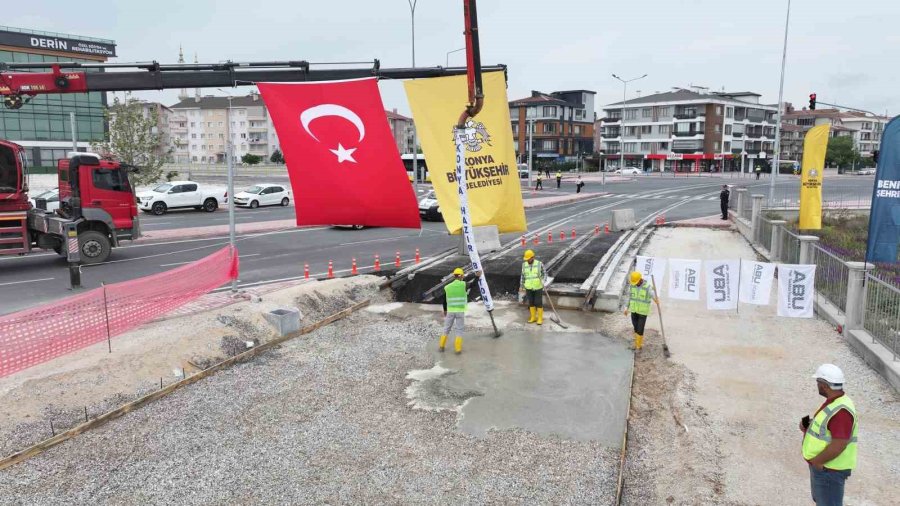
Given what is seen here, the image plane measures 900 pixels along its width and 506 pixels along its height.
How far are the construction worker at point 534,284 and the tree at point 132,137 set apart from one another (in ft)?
96.4

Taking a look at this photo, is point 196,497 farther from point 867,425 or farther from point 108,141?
point 108,141

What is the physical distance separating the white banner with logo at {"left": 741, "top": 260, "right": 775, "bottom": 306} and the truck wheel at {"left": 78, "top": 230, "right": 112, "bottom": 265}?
19.6 meters

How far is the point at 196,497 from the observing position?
6926 mm

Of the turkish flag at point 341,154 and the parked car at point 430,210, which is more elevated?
the turkish flag at point 341,154

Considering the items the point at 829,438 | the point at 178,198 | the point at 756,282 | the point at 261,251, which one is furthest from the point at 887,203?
the point at 178,198

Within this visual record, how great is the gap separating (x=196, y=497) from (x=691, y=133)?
104 metres

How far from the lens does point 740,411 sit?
9375 mm

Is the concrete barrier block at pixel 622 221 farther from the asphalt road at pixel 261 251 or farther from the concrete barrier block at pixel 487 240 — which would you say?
the concrete barrier block at pixel 487 240

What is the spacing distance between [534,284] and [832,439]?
864 centimetres

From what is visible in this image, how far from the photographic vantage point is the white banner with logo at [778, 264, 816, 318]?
43.1ft

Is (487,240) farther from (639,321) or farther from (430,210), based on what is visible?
(430,210)

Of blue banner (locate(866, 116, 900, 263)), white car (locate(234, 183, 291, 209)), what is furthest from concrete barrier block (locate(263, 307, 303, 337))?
white car (locate(234, 183, 291, 209))

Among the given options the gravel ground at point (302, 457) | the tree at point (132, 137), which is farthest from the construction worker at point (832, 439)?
the tree at point (132, 137)

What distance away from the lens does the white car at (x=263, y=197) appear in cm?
4188
